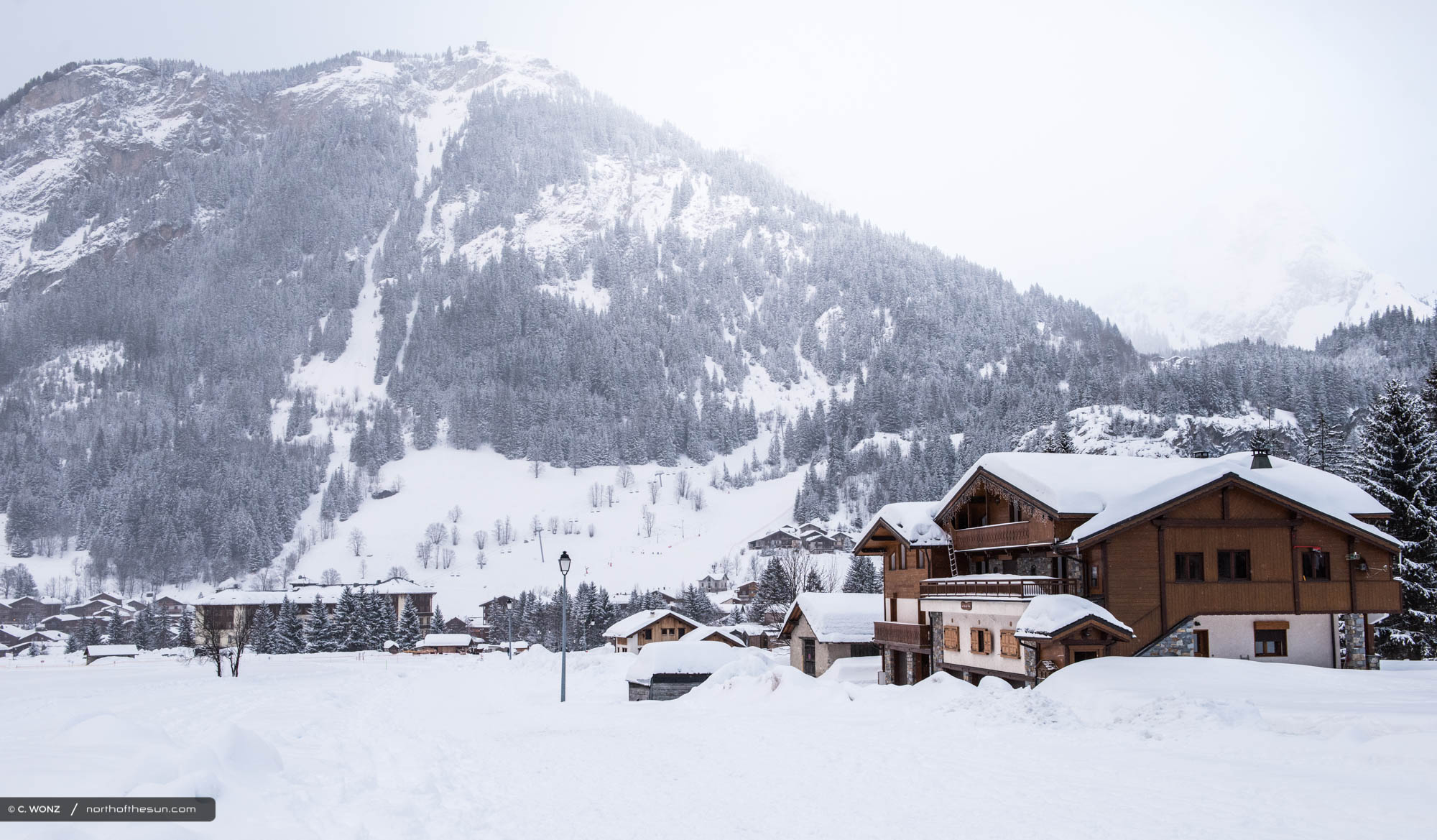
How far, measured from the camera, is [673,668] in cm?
4809

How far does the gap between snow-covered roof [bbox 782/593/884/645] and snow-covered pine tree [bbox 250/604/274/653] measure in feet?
Answer: 243

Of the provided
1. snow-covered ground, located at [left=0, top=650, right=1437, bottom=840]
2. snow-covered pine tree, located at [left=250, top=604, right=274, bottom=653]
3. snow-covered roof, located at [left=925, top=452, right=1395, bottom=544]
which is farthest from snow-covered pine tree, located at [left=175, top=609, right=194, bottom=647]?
snow-covered roof, located at [left=925, top=452, right=1395, bottom=544]

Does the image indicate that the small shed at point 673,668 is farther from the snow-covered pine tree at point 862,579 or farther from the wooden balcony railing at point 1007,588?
the snow-covered pine tree at point 862,579

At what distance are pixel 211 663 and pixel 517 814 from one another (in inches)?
3222

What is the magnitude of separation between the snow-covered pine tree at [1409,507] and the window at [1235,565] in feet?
31.6

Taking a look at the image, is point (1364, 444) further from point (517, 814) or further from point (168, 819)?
point (168, 819)

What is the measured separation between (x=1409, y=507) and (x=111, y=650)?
11209 centimetres

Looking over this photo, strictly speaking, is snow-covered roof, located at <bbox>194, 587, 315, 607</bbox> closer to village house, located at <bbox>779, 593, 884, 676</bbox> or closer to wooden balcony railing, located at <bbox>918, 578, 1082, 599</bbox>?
village house, located at <bbox>779, 593, 884, 676</bbox>

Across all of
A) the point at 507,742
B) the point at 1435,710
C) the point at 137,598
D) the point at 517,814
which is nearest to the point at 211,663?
the point at 507,742

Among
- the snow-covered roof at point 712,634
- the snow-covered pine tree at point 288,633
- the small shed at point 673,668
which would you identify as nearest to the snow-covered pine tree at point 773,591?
the snow-covered roof at point 712,634

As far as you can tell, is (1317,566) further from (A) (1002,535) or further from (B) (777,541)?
(B) (777,541)

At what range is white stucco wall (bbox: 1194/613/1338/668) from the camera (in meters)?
34.0

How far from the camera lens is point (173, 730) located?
69.9 ft

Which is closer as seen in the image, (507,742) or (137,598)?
(507,742)
